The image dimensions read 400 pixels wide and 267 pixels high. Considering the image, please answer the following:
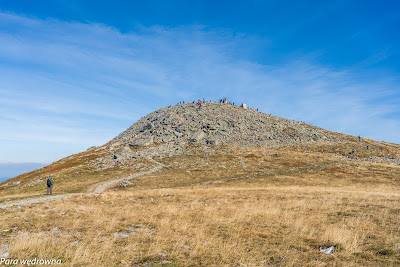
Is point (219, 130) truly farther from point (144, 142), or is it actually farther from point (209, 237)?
point (209, 237)

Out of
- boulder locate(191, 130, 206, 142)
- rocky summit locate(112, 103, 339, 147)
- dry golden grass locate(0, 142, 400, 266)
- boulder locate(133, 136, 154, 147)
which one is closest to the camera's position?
dry golden grass locate(0, 142, 400, 266)

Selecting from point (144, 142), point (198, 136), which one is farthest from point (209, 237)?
point (198, 136)

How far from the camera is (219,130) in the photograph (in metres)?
111

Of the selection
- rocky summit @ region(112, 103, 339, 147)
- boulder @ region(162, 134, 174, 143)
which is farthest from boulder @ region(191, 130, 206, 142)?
boulder @ region(162, 134, 174, 143)

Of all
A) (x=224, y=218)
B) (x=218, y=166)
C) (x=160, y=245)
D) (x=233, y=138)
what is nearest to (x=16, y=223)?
(x=160, y=245)

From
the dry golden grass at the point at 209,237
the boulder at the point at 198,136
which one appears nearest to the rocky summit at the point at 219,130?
the boulder at the point at 198,136

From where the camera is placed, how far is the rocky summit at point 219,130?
341 feet

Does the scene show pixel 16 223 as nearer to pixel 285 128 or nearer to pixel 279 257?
pixel 279 257

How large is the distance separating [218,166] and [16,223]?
52983 mm

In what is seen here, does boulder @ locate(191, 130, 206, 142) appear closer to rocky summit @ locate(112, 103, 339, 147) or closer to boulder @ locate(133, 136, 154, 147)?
rocky summit @ locate(112, 103, 339, 147)

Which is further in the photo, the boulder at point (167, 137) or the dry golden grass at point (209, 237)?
the boulder at point (167, 137)

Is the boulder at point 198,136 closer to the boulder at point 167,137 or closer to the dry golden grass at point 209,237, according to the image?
the boulder at point 167,137

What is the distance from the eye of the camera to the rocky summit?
103938 mm

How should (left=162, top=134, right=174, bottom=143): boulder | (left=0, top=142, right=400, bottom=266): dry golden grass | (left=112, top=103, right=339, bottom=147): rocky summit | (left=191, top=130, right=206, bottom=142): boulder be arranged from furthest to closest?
(left=112, top=103, right=339, bottom=147): rocky summit → (left=162, top=134, right=174, bottom=143): boulder → (left=191, top=130, right=206, bottom=142): boulder → (left=0, top=142, right=400, bottom=266): dry golden grass
